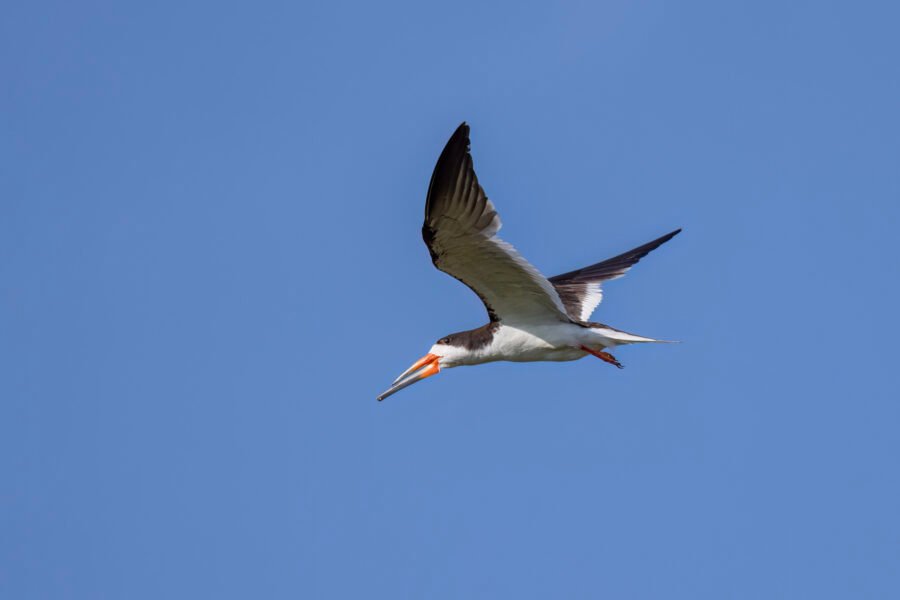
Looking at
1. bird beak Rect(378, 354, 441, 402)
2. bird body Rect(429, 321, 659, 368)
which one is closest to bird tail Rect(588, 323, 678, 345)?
bird body Rect(429, 321, 659, 368)

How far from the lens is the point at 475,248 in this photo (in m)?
11.2

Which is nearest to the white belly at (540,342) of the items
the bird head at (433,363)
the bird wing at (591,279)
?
the bird head at (433,363)

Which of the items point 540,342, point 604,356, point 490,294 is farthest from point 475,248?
point 604,356

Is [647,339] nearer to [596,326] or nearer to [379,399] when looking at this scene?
[596,326]

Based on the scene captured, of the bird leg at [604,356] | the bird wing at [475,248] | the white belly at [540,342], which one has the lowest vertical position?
the bird leg at [604,356]

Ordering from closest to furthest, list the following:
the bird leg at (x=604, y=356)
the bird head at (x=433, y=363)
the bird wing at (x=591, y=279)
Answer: the bird leg at (x=604, y=356)
the bird head at (x=433, y=363)
the bird wing at (x=591, y=279)

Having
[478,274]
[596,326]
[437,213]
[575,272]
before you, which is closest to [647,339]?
[596,326]

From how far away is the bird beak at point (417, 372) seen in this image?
13.2 m

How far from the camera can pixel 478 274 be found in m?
11.9

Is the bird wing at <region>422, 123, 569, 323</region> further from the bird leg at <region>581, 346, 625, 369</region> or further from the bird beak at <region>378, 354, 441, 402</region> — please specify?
the bird beak at <region>378, 354, 441, 402</region>

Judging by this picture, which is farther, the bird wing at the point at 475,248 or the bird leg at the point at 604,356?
the bird leg at the point at 604,356

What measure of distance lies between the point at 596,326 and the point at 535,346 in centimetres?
69

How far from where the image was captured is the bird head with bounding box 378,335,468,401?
13023mm

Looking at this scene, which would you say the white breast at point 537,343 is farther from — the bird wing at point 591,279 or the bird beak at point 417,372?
the bird wing at point 591,279
